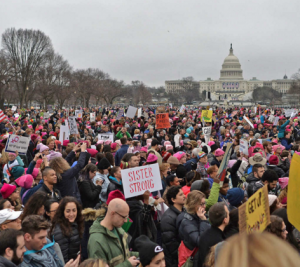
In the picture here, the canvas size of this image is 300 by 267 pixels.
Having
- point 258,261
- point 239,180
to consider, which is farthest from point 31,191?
point 258,261

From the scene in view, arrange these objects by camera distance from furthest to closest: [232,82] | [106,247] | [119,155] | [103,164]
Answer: [232,82]
[119,155]
[103,164]
[106,247]

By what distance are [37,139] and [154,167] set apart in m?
6.29

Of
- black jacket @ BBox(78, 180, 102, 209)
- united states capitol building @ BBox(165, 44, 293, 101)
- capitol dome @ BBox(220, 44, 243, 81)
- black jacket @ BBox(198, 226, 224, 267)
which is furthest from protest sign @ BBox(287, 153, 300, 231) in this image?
capitol dome @ BBox(220, 44, 243, 81)

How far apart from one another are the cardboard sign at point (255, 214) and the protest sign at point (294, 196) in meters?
0.19

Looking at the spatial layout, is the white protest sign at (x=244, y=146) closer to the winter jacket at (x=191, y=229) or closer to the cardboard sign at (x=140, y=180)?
the cardboard sign at (x=140, y=180)

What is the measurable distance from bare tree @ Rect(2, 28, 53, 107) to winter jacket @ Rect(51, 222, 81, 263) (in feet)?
165

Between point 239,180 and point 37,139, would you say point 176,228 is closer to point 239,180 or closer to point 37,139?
point 239,180

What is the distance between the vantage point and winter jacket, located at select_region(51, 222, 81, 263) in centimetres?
416

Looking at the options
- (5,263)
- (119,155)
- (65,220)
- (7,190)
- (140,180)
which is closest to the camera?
(5,263)

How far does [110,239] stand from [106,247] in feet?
0.31

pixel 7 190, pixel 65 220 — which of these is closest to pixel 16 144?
pixel 7 190

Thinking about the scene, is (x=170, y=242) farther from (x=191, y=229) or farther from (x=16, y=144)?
(x=16, y=144)

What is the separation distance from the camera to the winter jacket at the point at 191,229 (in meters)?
4.23

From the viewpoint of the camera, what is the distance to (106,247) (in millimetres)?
3631
